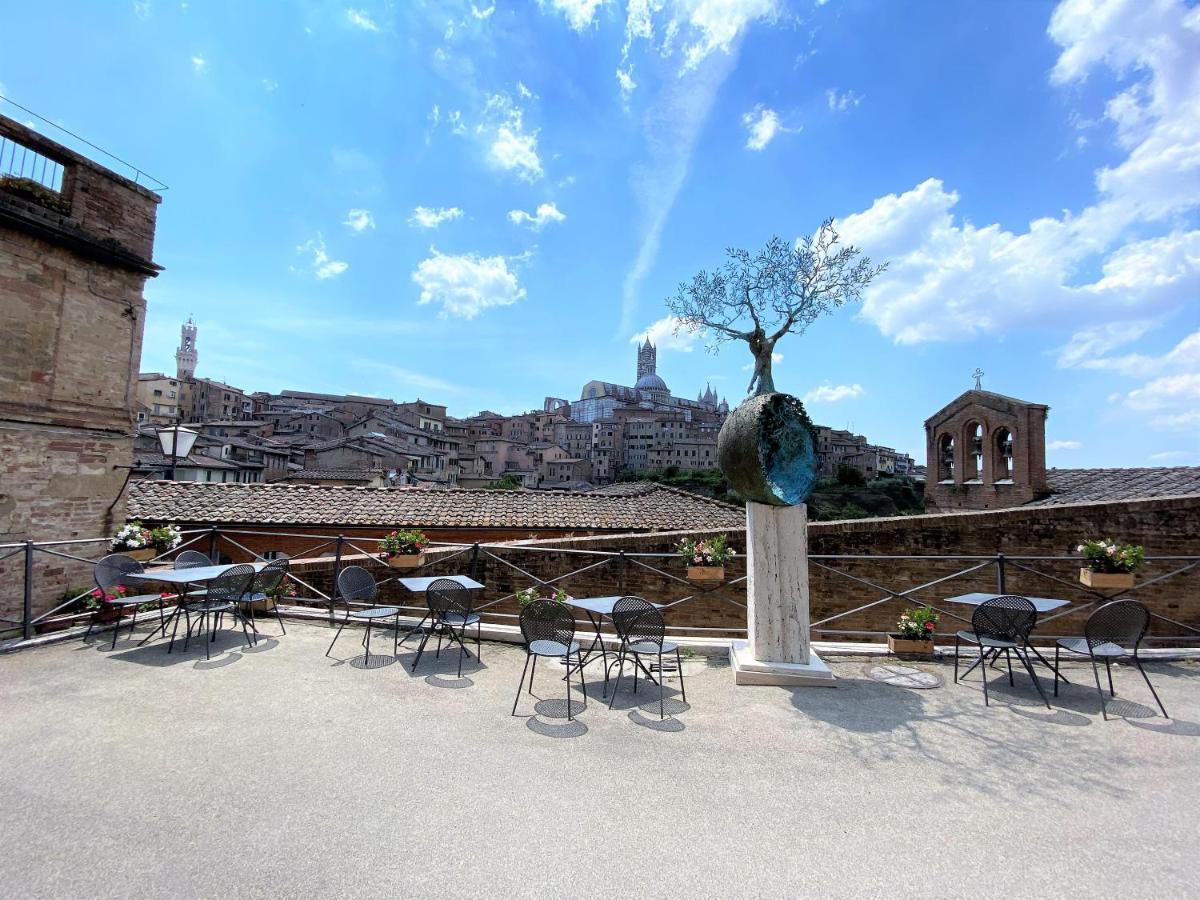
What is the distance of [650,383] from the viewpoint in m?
136

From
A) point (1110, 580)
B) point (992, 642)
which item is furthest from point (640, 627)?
point (1110, 580)

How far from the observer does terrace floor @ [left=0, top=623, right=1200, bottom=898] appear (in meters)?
2.62

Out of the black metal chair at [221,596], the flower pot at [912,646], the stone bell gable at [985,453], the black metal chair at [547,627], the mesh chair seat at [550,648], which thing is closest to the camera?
the mesh chair seat at [550,648]

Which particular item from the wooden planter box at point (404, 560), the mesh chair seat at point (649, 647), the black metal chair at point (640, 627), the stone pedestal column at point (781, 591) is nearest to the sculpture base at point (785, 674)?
the stone pedestal column at point (781, 591)

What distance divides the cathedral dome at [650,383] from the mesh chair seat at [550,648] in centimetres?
12906

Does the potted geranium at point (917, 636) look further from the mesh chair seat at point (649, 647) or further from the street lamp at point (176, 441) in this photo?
the street lamp at point (176, 441)

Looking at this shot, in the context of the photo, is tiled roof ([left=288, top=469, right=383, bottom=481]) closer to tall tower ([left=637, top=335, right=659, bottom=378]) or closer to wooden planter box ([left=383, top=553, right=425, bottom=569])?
wooden planter box ([left=383, top=553, right=425, bottom=569])

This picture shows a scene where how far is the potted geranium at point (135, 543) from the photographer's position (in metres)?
7.51

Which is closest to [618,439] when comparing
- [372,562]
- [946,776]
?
[372,562]

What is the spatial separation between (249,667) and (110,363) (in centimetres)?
556

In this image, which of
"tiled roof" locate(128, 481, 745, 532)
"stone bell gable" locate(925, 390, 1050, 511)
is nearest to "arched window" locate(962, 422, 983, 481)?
"stone bell gable" locate(925, 390, 1050, 511)

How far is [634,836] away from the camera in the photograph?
2.91 m

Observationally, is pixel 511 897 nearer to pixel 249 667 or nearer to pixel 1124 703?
pixel 249 667

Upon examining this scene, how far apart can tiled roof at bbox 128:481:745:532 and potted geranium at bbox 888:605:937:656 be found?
21.4ft
